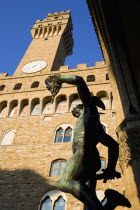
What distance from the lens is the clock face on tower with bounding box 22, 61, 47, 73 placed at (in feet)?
61.3

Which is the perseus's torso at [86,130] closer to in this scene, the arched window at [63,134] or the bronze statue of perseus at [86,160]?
the bronze statue of perseus at [86,160]

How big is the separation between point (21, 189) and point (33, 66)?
11432 millimetres

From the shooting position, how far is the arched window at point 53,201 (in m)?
9.38

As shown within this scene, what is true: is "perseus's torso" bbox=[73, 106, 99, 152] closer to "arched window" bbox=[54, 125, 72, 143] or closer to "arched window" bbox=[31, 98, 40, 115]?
"arched window" bbox=[54, 125, 72, 143]

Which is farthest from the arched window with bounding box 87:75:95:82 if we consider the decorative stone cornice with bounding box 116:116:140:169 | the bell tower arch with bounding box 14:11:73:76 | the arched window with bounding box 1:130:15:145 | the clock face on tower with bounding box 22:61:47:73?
the decorative stone cornice with bounding box 116:116:140:169

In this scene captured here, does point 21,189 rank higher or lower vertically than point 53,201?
higher

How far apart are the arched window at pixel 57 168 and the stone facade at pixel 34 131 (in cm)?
20

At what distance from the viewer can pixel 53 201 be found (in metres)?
9.53

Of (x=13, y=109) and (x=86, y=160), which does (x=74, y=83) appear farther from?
(x=13, y=109)

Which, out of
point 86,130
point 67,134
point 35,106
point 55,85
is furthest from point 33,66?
point 86,130

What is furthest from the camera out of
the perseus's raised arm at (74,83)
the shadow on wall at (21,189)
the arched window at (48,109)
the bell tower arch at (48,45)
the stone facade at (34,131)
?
the bell tower arch at (48,45)

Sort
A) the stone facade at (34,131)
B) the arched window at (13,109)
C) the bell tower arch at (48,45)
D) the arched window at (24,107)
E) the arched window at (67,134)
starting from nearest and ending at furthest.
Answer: the stone facade at (34,131) < the arched window at (67,134) < the arched window at (24,107) < the arched window at (13,109) < the bell tower arch at (48,45)

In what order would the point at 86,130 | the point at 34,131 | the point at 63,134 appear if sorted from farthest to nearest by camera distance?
1. the point at 34,131
2. the point at 63,134
3. the point at 86,130

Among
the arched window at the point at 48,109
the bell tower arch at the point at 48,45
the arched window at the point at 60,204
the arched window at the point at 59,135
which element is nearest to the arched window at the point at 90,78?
the bell tower arch at the point at 48,45
